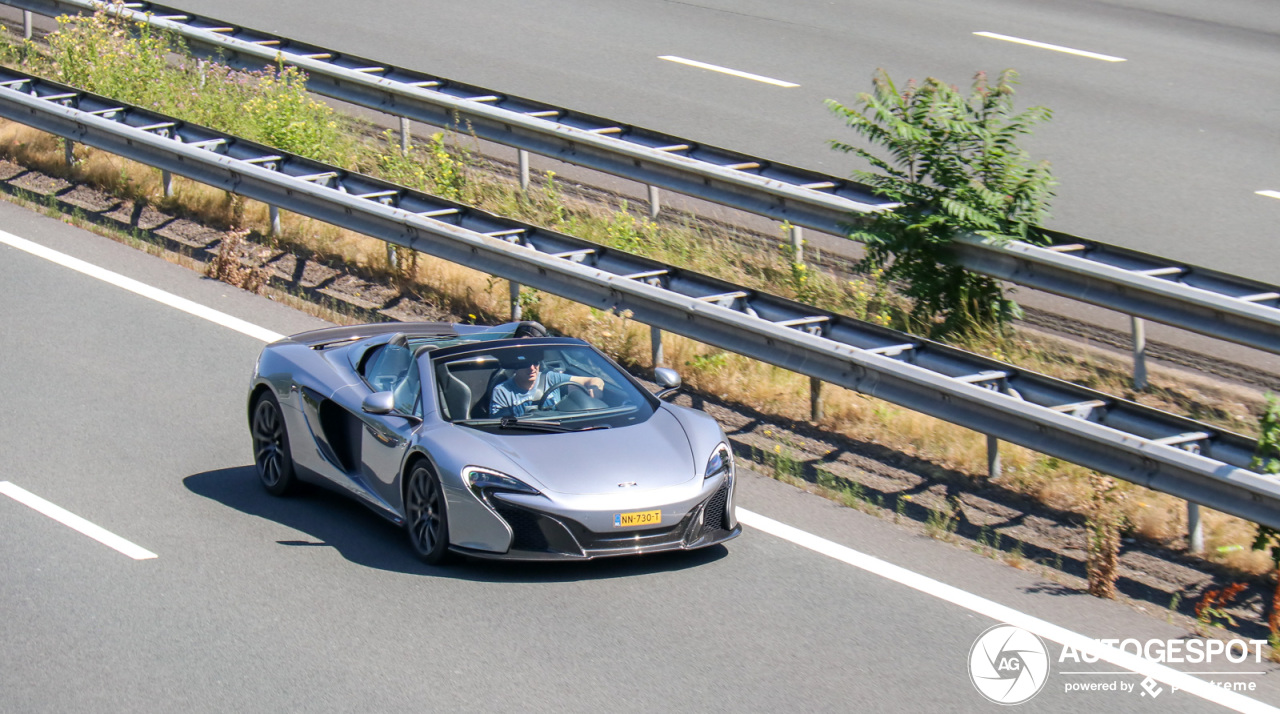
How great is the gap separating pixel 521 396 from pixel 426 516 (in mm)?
933

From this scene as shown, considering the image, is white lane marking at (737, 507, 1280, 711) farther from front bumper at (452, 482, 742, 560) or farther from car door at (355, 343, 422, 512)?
car door at (355, 343, 422, 512)

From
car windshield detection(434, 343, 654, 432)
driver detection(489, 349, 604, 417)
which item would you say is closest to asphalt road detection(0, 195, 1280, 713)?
car windshield detection(434, 343, 654, 432)

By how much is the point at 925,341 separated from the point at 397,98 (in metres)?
7.47

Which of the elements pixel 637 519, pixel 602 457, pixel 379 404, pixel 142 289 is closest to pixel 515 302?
pixel 142 289

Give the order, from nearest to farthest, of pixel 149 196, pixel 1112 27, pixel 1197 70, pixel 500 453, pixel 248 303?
pixel 500 453
pixel 248 303
pixel 149 196
pixel 1197 70
pixel 1112 27

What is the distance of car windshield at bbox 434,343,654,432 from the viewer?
836 cm

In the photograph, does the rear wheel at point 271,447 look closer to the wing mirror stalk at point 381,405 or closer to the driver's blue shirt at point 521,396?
the wing mirror stalk at point 381,405

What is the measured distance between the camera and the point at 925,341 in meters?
9.55

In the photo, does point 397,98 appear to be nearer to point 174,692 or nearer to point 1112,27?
point 174,692

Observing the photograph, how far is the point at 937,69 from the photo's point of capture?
58.9ft

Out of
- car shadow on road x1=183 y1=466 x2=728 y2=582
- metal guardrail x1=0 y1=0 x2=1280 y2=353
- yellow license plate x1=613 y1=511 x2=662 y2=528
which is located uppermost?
metal guardrail x1=0 y1=0 x2=1280 y2=353

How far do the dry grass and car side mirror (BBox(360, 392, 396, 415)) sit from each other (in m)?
3.24

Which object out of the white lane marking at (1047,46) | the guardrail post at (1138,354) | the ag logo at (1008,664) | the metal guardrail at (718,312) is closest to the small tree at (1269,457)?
the metal guardrail at (718,312)

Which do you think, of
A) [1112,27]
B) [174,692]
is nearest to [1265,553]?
[174,692]
